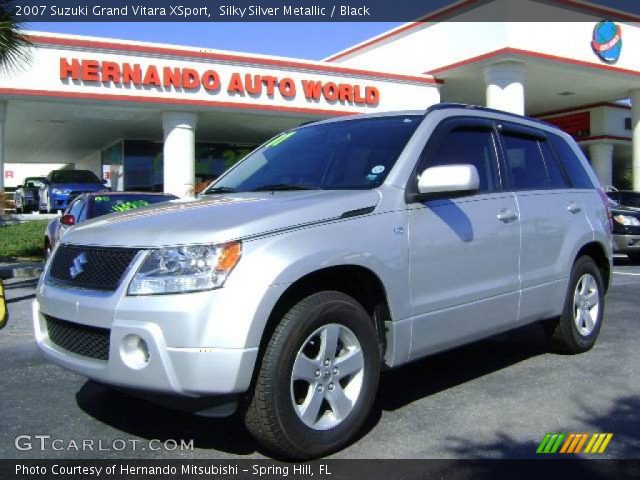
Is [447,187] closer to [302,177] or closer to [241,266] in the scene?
[302,177]

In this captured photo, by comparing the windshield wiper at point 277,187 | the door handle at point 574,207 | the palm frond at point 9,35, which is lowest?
the door handle at point 574,207

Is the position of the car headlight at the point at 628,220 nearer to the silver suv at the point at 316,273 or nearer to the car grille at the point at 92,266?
the silver suv at the point at 316,273

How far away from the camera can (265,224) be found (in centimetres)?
313

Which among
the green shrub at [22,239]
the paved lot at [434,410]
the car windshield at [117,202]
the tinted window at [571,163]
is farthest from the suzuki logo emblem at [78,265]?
the green shrub at [22,239]

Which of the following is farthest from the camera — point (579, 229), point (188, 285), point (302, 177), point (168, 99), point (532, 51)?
point (532, 51)

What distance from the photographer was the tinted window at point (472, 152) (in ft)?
13.9

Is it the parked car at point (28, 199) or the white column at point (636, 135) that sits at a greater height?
the white column at point (636, 135)

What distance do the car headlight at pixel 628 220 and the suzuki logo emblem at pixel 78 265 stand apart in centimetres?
1154

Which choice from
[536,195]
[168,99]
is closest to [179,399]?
[536,195]

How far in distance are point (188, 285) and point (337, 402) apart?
3.36 ft

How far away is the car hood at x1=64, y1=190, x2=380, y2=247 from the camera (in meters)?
3.07

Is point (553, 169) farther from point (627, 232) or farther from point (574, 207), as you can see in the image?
point (627, 232)

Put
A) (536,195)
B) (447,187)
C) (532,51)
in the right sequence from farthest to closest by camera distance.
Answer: (532,51)
(536,195)
(447,187)

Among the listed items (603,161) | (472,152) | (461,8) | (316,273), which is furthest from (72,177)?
(603,161)
